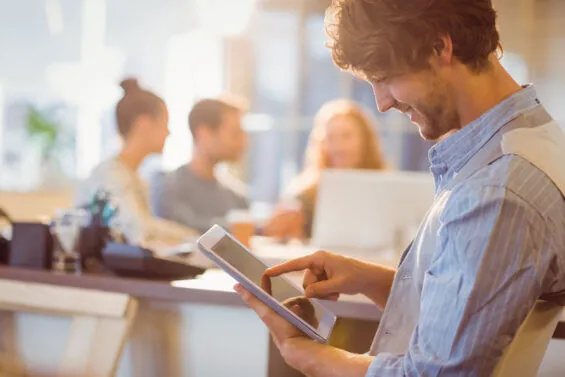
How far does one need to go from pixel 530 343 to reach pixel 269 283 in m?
0.45

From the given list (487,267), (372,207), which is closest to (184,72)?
(372,207)

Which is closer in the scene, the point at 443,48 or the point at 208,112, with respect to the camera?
the point at 443,48

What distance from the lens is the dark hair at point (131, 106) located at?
3.74 meters

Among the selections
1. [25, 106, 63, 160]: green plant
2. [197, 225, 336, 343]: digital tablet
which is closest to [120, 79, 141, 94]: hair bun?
[25, 106, 63, 160]: green plant

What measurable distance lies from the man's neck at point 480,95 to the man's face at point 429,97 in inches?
0.5

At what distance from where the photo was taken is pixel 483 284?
0.94m

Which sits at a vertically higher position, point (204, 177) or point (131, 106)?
point (131, 106)

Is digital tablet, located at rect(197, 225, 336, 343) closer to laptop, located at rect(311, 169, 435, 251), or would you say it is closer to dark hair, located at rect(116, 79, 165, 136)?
laptop, located at rect(311, 169, 435, 251)

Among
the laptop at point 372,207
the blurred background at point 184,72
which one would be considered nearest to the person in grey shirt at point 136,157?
the laptop at point 372,207

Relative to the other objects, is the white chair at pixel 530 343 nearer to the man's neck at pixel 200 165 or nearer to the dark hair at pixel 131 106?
the dark hair at pixel 131 106

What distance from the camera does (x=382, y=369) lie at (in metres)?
1.05

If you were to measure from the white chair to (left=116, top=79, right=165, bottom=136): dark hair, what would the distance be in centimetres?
285

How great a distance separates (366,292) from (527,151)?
0.55 m

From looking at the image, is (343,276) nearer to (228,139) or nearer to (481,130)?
(481,130)
